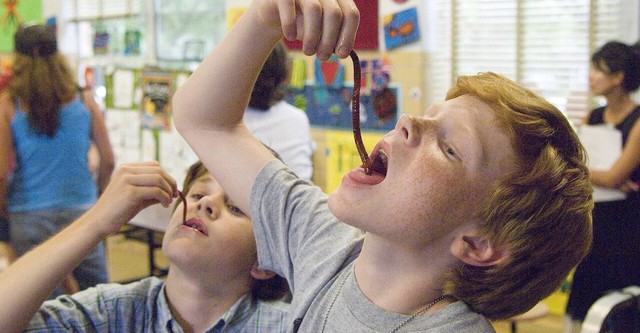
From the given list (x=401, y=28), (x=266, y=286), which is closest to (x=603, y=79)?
(x=401, y=28)

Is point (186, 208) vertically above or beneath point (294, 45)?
beneath

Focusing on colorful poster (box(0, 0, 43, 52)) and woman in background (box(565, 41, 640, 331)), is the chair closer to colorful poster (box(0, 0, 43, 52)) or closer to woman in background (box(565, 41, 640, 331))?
woman in background (box(565, 41, 640, 331))

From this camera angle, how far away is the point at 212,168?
1297 millimetres

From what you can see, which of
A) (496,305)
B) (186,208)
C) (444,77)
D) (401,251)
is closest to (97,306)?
(186,208)

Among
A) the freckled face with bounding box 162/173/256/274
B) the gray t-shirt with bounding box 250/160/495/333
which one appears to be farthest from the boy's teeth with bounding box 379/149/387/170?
the freckled face with bounding box 162/173/256/274

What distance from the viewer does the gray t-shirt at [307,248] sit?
3.66 feet

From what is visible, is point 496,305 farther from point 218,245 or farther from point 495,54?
point 495,54

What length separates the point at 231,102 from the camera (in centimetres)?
128

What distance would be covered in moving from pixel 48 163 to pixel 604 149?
87.3 inches

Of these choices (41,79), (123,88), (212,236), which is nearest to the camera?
(212,236)

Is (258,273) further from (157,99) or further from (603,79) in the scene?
(157,99)

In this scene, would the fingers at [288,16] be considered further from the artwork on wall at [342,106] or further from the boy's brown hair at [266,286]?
the artwork on wall at [342,106]

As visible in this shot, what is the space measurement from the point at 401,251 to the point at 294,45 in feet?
12.3

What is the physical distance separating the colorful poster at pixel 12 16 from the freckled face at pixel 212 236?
5.86 metres
